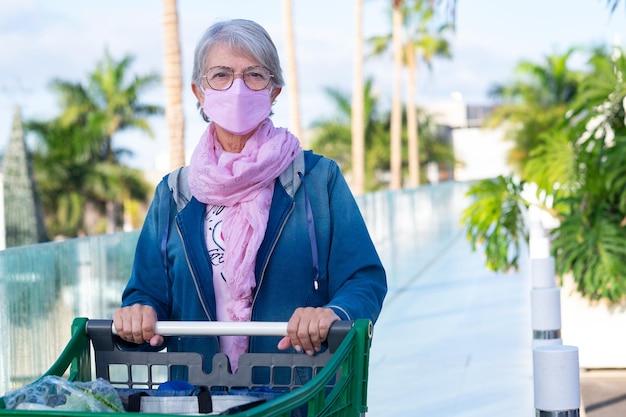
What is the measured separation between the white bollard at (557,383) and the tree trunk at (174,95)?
7.55 metres

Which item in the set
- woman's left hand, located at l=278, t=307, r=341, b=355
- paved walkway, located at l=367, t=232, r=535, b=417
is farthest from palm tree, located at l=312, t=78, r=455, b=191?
woman's left hand, located at l=278, t=307, r=341, b=355

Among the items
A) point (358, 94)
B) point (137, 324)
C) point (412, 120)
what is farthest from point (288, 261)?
point (412, 120)

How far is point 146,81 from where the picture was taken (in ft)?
189

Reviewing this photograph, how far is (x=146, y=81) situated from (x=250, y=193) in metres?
55.7

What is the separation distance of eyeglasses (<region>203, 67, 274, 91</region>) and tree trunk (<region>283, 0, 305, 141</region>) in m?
18.9

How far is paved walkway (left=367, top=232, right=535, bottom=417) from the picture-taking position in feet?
26.0

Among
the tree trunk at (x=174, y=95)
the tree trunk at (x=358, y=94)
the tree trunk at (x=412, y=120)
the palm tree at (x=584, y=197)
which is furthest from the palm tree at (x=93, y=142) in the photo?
the palm tree at (x=584, y=197)

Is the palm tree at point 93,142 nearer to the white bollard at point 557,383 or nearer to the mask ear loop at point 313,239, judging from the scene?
the white bollard at point 557,383

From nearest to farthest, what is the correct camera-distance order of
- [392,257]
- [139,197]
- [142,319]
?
[142,319], [392,257], [139,197]

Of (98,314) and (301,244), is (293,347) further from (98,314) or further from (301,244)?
(98,314)

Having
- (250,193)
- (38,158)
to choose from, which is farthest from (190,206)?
(38,158)

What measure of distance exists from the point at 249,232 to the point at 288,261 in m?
0.12

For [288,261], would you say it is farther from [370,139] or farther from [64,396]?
[370,139]

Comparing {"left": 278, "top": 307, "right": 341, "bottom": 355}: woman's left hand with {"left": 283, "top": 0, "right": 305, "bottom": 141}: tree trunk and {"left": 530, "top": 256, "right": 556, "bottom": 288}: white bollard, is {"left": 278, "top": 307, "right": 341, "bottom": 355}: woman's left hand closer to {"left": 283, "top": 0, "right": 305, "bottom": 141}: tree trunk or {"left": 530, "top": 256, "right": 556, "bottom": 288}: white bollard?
{"left": 530, "top": 256, "right": 556, "bottom": 288}: white bollard
